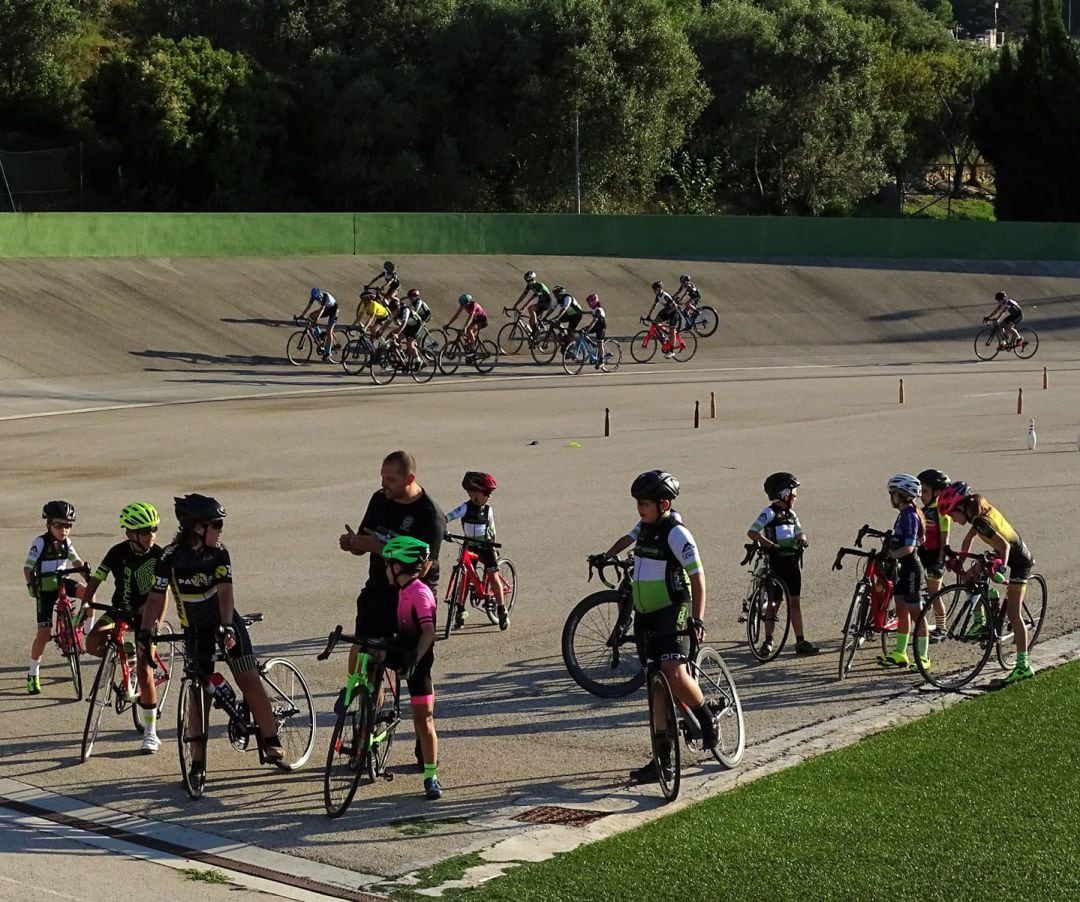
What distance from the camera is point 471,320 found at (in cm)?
3566

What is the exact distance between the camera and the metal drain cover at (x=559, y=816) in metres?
8.53

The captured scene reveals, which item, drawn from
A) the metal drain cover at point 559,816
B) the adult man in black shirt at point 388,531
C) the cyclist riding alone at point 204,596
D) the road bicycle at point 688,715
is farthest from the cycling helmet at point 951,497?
the cyclist riding alone at point 204,596

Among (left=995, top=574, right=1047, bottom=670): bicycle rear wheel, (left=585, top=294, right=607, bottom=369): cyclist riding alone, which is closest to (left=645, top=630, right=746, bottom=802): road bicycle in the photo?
(left=995, top=574, right=1047, bottom=670): bicycle rear wheel

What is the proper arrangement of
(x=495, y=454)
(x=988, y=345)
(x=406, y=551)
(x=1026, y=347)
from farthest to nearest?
1. (x=1026, y=347)
2. (x=988, y=345)
3. (x=495, y=454)
4. (x=406, y=551)

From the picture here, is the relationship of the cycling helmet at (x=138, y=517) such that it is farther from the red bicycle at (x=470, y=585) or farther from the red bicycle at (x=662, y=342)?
the red bicycle at (x=662, y=342)

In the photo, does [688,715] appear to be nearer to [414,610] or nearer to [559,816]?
[559,816]

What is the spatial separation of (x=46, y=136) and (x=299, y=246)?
1753cm

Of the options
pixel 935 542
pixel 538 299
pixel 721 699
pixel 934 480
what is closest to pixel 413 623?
pixel 721 699

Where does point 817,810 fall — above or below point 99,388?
below

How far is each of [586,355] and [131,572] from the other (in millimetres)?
27328

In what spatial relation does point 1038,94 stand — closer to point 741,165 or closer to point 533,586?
point 741,165

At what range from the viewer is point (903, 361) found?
→ 135ft

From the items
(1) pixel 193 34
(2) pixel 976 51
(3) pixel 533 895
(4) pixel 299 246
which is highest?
(2) pixel 976 51

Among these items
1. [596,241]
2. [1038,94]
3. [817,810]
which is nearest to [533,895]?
[817,810]
